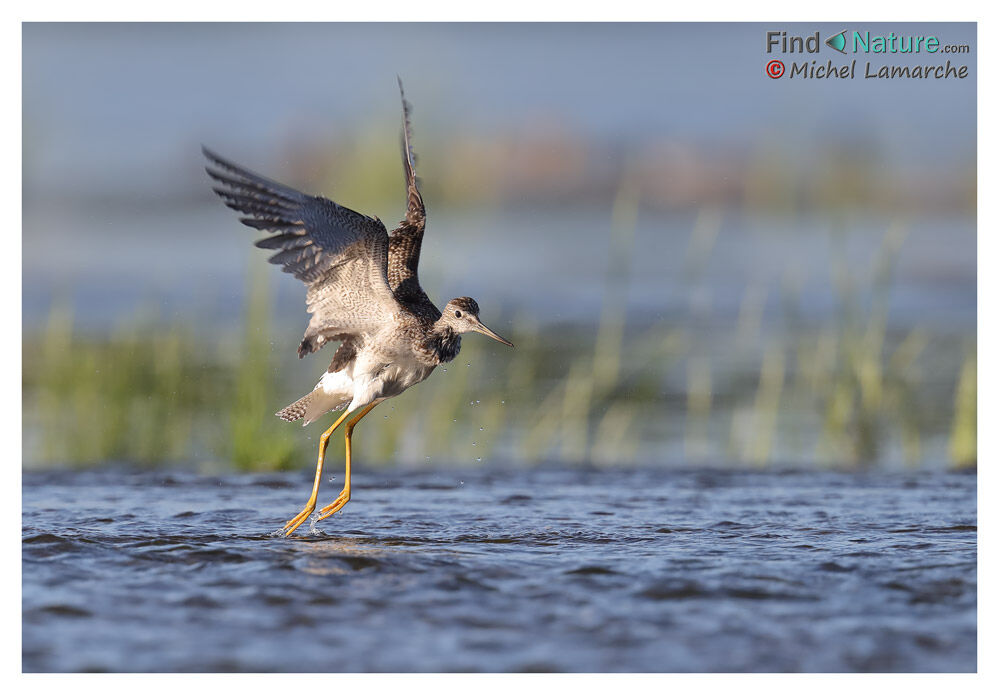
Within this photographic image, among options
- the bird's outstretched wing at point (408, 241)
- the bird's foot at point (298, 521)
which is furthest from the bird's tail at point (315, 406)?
the bird's outstretched wing at point (408, 241)

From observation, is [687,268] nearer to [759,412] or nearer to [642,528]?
[759,412]

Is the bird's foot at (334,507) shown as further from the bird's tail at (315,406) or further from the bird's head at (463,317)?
the bird's head at (463,317)

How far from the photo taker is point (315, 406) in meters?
7.34

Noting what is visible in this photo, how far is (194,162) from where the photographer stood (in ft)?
46.5

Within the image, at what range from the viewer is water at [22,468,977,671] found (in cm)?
467

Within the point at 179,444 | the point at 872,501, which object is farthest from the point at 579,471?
the point at 179,444

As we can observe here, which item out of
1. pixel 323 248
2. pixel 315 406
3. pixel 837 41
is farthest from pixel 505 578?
pixel 837 41

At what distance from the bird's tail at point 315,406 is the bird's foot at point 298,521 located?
1.93 ft

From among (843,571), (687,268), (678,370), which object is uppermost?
(687,268)

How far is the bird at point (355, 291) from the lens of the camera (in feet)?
20.7

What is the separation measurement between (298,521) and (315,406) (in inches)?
32.2

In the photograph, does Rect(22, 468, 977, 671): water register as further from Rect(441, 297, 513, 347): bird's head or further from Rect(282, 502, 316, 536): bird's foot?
Rect(441, 297, 513, 347): bird's head

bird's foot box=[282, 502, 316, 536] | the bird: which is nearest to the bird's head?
the bird
